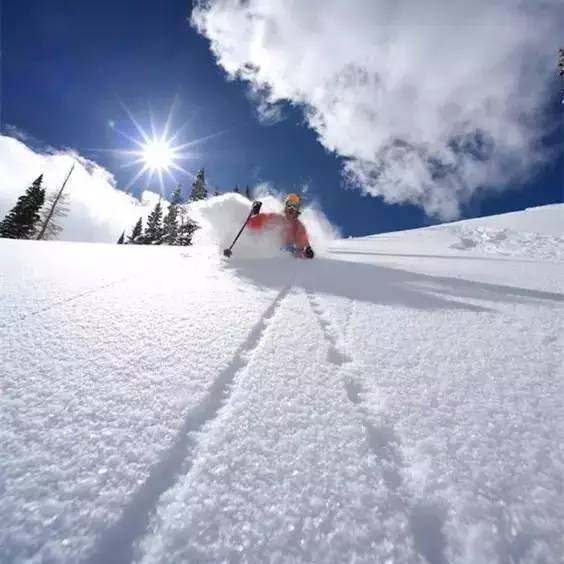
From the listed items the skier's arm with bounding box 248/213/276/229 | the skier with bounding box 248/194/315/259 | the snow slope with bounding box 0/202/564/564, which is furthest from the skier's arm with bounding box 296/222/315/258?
the snow slope with bounding box 0/202/564/564

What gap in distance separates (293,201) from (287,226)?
1.06 metres

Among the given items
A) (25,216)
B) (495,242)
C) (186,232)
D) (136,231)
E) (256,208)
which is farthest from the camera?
(136,231)

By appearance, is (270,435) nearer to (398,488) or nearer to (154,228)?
(398,488)

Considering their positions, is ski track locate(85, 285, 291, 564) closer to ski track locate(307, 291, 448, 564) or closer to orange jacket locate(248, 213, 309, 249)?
ski track locate(307, 291, 448, 564)

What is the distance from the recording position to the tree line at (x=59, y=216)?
32656mm

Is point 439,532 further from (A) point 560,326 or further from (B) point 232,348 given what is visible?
(A) point 560,326

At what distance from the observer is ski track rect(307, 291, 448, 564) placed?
1062mm

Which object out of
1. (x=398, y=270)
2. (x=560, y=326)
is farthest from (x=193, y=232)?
(x=560, y=326)

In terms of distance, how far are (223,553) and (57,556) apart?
43cm

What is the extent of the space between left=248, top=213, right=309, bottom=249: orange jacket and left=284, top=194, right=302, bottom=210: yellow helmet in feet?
1.89

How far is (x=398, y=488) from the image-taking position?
49.8 inches

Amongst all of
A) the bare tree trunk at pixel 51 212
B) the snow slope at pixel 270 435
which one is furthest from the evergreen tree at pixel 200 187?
the snow slope at pixel 270 435

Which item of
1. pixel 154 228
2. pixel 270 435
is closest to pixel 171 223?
pixel 154 228

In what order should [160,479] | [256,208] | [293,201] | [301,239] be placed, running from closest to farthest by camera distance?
1. [160,479]
2. [256,208]
3. [301,239]
4. [293,201]
